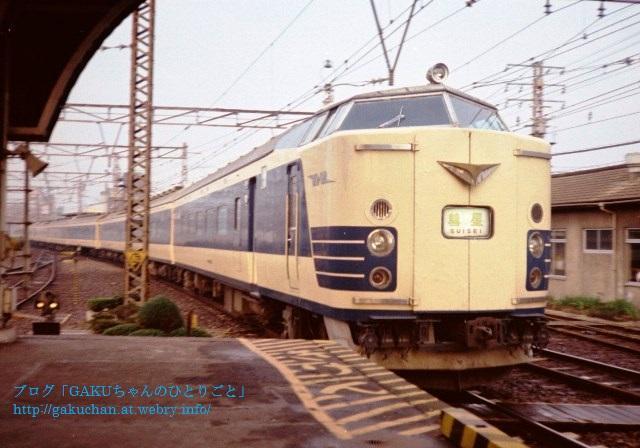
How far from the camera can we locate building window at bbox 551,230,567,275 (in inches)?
832

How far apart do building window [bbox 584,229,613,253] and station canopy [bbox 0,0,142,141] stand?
16075mm

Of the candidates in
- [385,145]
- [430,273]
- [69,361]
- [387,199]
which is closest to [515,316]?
[430,273]

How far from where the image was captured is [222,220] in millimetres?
13742

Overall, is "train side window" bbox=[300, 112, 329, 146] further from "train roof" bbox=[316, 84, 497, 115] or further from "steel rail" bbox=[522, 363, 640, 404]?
"steel rail" bbox=[522, 363, 640, 404]

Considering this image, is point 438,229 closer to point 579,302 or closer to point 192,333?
point 192,333

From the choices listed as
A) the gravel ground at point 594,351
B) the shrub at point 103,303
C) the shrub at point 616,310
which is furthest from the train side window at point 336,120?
the shrub at point 616,310

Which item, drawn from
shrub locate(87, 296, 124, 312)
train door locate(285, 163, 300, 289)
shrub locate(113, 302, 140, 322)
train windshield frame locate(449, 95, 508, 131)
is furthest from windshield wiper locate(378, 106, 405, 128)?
shrub locate(87, 296, 124, 312)

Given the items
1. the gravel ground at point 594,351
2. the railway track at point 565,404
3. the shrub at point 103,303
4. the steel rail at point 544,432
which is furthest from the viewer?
the shrub at point 103,303

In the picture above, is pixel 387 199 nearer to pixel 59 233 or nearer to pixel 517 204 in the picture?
pixel 517 204

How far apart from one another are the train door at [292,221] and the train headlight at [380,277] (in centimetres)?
167

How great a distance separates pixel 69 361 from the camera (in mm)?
5664

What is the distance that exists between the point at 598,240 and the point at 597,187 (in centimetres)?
180

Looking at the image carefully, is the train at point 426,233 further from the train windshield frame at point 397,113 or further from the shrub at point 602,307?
the shrub at point 602,307

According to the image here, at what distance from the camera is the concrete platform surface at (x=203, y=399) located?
379 centimetres
